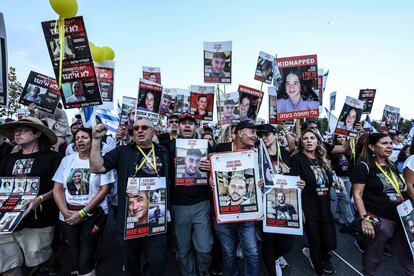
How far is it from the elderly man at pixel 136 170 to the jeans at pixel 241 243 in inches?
29.9

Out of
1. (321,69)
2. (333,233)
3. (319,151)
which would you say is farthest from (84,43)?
(321,69)

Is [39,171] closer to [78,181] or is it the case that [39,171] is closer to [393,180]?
[78,181]

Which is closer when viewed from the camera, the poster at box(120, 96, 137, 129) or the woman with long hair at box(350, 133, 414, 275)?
the woman with long hair at box(350, 133, 414, 275)

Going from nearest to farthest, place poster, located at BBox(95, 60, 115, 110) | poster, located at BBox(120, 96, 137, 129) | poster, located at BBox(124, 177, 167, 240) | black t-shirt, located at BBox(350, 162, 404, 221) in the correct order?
poster, located at BBox(124, 177, 167, 240), black t-shirt, located at BBox(350, 162, 404, 221), poster, located at BBox(95, 60, 115, 110), poster, located at BBox(120, 96, 137, 129)

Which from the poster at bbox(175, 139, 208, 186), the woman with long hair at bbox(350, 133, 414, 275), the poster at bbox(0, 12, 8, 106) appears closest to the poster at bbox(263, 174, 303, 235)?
the woman with long hair at bbox(350, 133, 414, 275)

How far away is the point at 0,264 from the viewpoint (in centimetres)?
261

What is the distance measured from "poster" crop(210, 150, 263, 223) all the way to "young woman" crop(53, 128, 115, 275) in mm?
1434

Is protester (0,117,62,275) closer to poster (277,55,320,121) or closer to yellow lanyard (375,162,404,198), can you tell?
poster (277,55,320,121)

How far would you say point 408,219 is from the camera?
2.53 metres

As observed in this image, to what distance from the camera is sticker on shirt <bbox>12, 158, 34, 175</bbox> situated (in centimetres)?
292

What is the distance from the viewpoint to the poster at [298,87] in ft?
13.2

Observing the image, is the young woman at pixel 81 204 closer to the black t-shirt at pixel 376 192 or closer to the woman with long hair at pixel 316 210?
the woman with long hair at pixel 316 210

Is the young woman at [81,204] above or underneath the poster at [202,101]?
underneath

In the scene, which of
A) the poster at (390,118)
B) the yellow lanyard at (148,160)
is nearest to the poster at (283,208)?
the yellow lanyard at (148,160)
